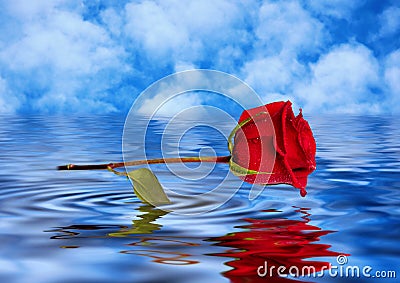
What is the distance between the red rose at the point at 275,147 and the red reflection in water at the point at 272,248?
24 centimetres

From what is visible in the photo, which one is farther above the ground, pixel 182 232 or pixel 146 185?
pixel 146 185

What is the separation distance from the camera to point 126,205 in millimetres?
2877

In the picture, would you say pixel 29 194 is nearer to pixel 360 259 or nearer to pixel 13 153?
pixel 360 259

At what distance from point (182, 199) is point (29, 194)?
0.98 meters

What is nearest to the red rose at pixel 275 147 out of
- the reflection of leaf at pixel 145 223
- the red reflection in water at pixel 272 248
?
the red reflection in water at pixel 272 248

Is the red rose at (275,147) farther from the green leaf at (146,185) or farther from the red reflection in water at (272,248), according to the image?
the green leaf at (146,185)

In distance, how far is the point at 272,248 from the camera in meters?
2.00

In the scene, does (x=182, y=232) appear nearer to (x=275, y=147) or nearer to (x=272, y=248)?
(x=272, y=248)

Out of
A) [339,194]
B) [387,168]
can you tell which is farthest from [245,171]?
[387,168]

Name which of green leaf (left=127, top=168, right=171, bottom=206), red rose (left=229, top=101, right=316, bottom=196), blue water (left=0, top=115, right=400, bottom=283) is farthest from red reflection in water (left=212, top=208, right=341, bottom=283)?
green leaf (left=127, top=168, right=171, bottom=206)

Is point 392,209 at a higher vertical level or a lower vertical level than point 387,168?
lower

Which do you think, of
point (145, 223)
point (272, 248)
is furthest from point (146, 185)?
point (272, 248)

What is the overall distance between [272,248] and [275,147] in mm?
419

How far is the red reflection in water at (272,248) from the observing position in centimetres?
173
